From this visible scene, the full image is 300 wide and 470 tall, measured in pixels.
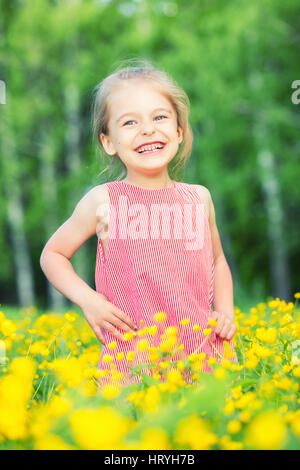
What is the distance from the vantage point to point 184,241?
232cm

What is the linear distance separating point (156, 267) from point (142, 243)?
114mm

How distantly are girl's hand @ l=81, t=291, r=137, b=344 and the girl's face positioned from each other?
0.57 m

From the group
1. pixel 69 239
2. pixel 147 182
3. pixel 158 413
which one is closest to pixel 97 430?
pixel 158 413

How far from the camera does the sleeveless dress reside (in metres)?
2.19

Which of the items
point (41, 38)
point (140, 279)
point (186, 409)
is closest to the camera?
point (186, 409)

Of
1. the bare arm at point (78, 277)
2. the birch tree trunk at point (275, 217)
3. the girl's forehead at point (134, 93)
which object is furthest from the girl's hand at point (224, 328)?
the birch tree trunk at point (275, 217)

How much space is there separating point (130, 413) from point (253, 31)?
11.8 meters

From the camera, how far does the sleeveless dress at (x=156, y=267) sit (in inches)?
86.1

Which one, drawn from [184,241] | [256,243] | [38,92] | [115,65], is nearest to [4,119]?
[38,92]

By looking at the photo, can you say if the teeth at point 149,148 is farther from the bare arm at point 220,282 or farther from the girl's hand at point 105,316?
the girl's hand at point 105,316

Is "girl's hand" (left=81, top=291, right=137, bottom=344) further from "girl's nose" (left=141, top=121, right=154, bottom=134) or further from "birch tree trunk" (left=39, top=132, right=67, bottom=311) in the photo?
"birch tree trunk" (left=39, top=132, right=67, bottom=311)

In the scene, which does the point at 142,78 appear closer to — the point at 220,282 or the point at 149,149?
the point at 149,149

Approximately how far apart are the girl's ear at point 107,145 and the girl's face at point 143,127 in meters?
0.08
